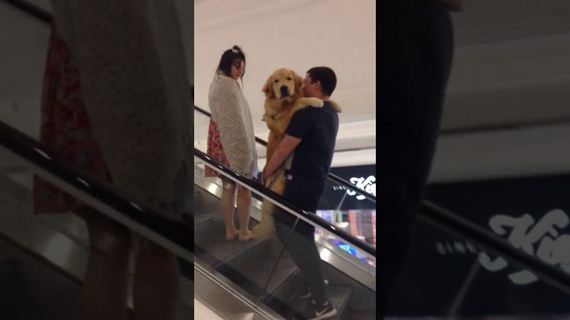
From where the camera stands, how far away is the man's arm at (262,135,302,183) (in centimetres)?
82

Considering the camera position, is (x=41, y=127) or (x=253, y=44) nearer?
(x=41, y=127)

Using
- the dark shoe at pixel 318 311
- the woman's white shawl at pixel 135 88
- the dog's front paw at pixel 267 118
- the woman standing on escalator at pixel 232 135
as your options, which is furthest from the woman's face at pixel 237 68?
the dark shoe at pixel 318 311

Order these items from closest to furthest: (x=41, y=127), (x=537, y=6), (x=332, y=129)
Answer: (x=41, y=127)
(x=537, y=6)
(x=332, y=129)

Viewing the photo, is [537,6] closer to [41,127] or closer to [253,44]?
[253,44]

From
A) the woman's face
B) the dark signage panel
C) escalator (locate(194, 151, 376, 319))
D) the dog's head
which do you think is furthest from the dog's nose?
the dark signage panel

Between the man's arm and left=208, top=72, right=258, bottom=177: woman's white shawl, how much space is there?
3cm

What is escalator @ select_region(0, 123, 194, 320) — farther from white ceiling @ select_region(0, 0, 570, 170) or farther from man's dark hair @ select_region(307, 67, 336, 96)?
man's dark hair @ select_region(307, 67, 336, 96)

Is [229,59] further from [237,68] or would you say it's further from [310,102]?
[310,102]

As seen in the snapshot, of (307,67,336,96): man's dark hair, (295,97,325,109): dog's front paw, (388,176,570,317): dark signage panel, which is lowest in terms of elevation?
(388,176,570,317): dark signage panel

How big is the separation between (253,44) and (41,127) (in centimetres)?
46

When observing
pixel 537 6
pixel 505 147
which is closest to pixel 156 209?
pixel 505 147

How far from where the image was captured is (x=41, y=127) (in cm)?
57

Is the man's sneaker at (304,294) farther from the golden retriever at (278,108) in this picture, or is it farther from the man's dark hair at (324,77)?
the man's dark hair at (324,77)

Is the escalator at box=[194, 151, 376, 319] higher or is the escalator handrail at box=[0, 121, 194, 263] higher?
the escalator handrail at box=[0, 121, 194, 263]
